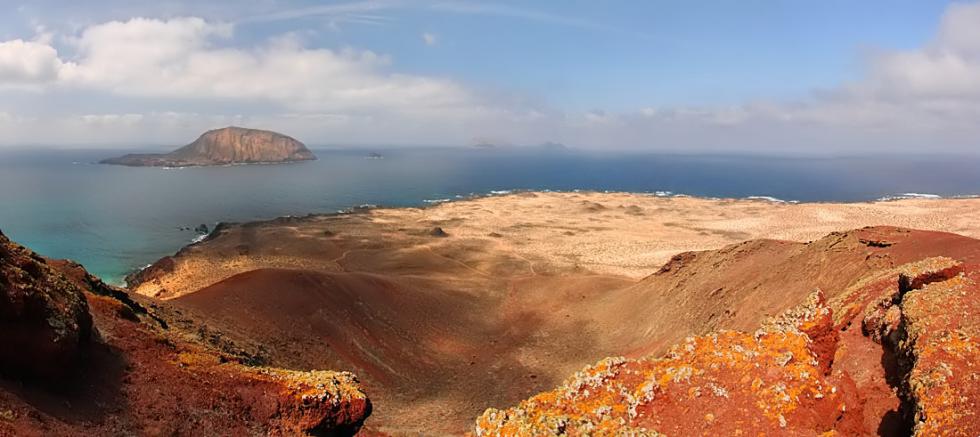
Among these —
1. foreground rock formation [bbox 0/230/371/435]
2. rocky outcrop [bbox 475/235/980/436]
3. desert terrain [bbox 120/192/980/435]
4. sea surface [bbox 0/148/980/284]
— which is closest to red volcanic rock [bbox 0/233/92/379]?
foreground rock formation [bbox 0/230/371/435]

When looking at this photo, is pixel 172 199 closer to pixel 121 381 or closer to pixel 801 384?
pixel 121 381

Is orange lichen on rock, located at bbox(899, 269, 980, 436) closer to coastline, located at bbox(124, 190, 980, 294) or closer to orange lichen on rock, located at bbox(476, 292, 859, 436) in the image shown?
orange lichen on rock, located at bbox(476, 292, 859, 436)

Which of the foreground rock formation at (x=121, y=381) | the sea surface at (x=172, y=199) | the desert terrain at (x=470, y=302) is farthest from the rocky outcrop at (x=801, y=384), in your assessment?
the sea surface at (x=172, y=199)

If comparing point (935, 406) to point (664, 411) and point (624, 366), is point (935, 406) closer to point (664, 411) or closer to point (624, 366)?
point (664, 411)

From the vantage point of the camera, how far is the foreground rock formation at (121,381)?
37.0 feet

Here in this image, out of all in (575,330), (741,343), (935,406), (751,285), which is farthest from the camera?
(575,330)

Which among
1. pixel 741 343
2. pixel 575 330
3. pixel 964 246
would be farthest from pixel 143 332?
pixel 964 246

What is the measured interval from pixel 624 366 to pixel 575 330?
2461cm

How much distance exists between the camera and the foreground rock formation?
11281 mm

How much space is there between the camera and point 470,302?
4306 cm

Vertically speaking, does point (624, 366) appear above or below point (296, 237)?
above

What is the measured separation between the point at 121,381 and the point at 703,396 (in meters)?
14.8

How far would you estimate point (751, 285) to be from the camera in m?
29.6

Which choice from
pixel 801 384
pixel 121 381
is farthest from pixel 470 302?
pixel 801 384
